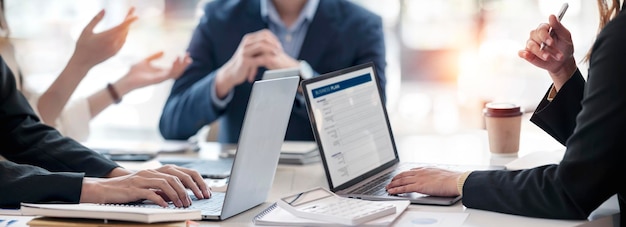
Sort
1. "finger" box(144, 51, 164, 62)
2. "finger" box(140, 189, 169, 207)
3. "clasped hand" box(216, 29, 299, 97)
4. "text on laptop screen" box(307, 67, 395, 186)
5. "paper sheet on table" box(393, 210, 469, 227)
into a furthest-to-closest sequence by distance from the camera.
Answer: "clasped hand" box(216, 29, 299, 97), "finger" box(144, 51, 164, 62), "text on laptop screen" box(307, 67, 395, 186), "finger" box(140, 189, 169, 207), "paper sheet on table" box(393, 210, 469, 227)

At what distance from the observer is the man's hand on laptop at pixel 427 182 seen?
171cm

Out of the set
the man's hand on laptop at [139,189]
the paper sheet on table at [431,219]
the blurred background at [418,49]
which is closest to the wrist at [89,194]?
the man's hand on laptop at [139,189]

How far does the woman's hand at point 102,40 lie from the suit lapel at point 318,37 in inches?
30.9

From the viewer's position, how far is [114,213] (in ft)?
4.68

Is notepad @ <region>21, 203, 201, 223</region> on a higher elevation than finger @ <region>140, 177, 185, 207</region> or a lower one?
higher

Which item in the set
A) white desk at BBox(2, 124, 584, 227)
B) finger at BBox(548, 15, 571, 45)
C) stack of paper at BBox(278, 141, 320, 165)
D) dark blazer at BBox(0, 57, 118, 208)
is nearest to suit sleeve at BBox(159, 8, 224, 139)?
white desk at BBox(2, 124, 584, 227)

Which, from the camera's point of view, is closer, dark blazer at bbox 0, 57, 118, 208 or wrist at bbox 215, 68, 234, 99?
dark blazer at bbox 0, 57, 118, 208

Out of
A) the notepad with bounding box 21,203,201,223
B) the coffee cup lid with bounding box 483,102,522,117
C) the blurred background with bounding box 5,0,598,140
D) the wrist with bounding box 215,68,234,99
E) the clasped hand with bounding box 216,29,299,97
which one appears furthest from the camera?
the blurred background with bounding box 5,0,598,140

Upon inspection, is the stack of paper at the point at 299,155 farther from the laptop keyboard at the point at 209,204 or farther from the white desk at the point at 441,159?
the laptop keyboard at the point at 209,204

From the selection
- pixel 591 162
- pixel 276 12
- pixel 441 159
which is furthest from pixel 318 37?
pixel 591 162

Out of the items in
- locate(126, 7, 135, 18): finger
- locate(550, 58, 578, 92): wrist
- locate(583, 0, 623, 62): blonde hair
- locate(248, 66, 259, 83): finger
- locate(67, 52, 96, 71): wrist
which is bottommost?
locate(248, 66, 259, 83): finger

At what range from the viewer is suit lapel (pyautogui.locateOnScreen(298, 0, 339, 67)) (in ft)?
9.70

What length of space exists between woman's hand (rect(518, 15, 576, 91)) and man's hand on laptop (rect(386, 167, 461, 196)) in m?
0.33

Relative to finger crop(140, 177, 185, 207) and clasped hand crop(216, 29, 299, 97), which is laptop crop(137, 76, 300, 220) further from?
clasped hand crop(216, 29, 299, 97)
